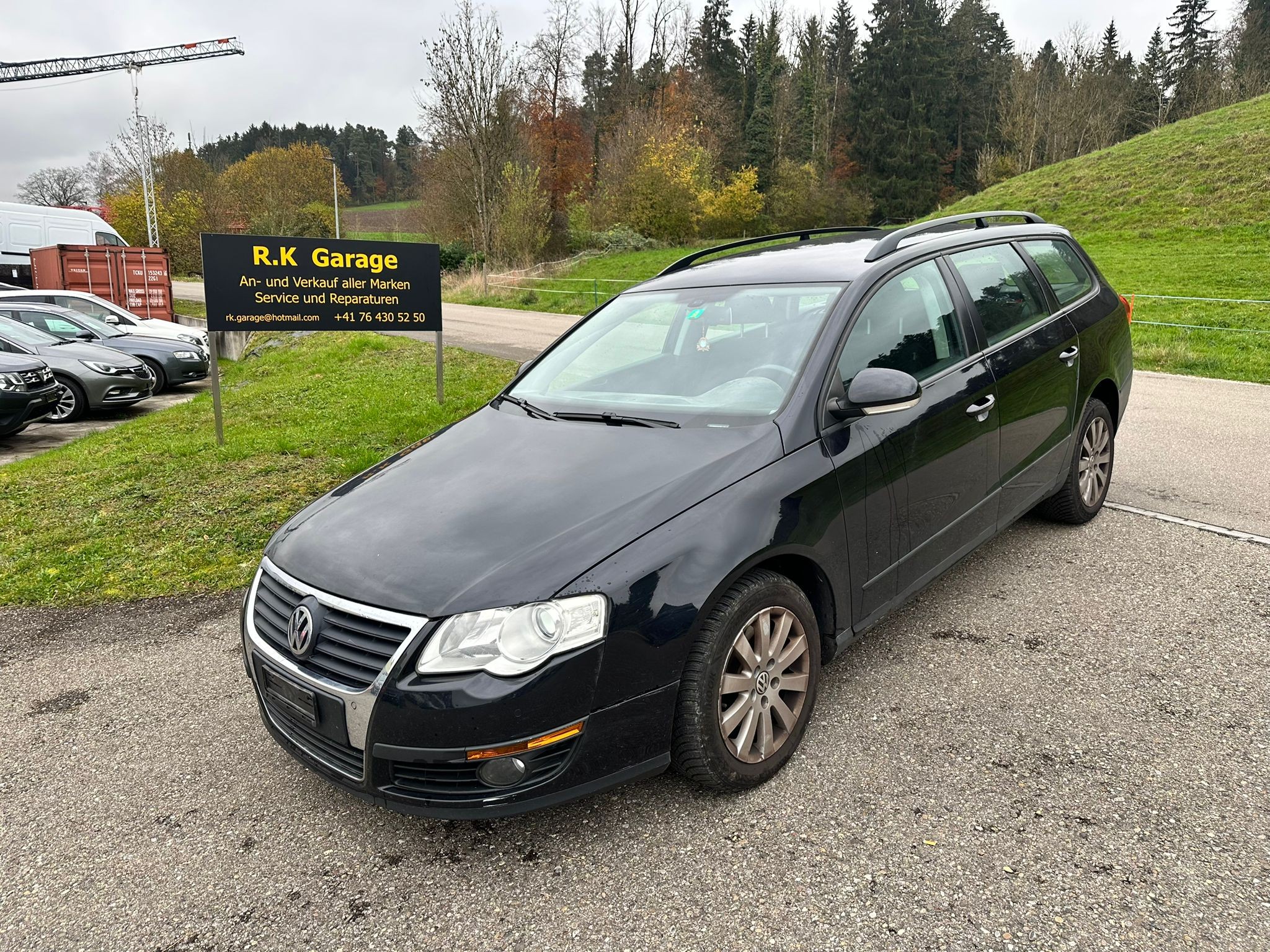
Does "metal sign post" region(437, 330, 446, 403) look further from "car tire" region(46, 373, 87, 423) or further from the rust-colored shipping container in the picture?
the rust-colored shipping container

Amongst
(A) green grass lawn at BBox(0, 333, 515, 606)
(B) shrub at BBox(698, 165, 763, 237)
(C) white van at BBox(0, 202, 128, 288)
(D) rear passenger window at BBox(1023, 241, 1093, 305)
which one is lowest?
(A) green grass lawn at BBox(0, 333, 515, 606)

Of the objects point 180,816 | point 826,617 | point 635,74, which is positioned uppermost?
point 635,74

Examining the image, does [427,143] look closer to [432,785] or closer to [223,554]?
[223,554]

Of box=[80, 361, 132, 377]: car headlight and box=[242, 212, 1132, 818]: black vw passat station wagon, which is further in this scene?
box=[80, 361, 132, 377]: car headlight

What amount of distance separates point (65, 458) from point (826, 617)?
8165 mm

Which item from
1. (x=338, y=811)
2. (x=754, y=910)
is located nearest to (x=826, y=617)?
(x=754, y=910)

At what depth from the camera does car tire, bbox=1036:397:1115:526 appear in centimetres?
462

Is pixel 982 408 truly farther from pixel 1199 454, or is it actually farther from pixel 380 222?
pixel 380 222

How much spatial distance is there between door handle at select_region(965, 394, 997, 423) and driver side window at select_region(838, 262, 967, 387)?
0.20m

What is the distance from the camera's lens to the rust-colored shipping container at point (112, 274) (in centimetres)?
2073

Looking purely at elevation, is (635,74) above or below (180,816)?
above

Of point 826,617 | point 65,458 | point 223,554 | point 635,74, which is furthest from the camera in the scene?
point 635,74

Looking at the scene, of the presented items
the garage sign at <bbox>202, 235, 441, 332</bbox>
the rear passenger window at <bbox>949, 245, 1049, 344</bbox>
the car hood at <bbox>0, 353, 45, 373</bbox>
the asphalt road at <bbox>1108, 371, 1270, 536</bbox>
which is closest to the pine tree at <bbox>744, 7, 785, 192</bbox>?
the asphalt road at <bbox>1108, 371, 1270, 536</bbox>

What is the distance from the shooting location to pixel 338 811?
271cm
